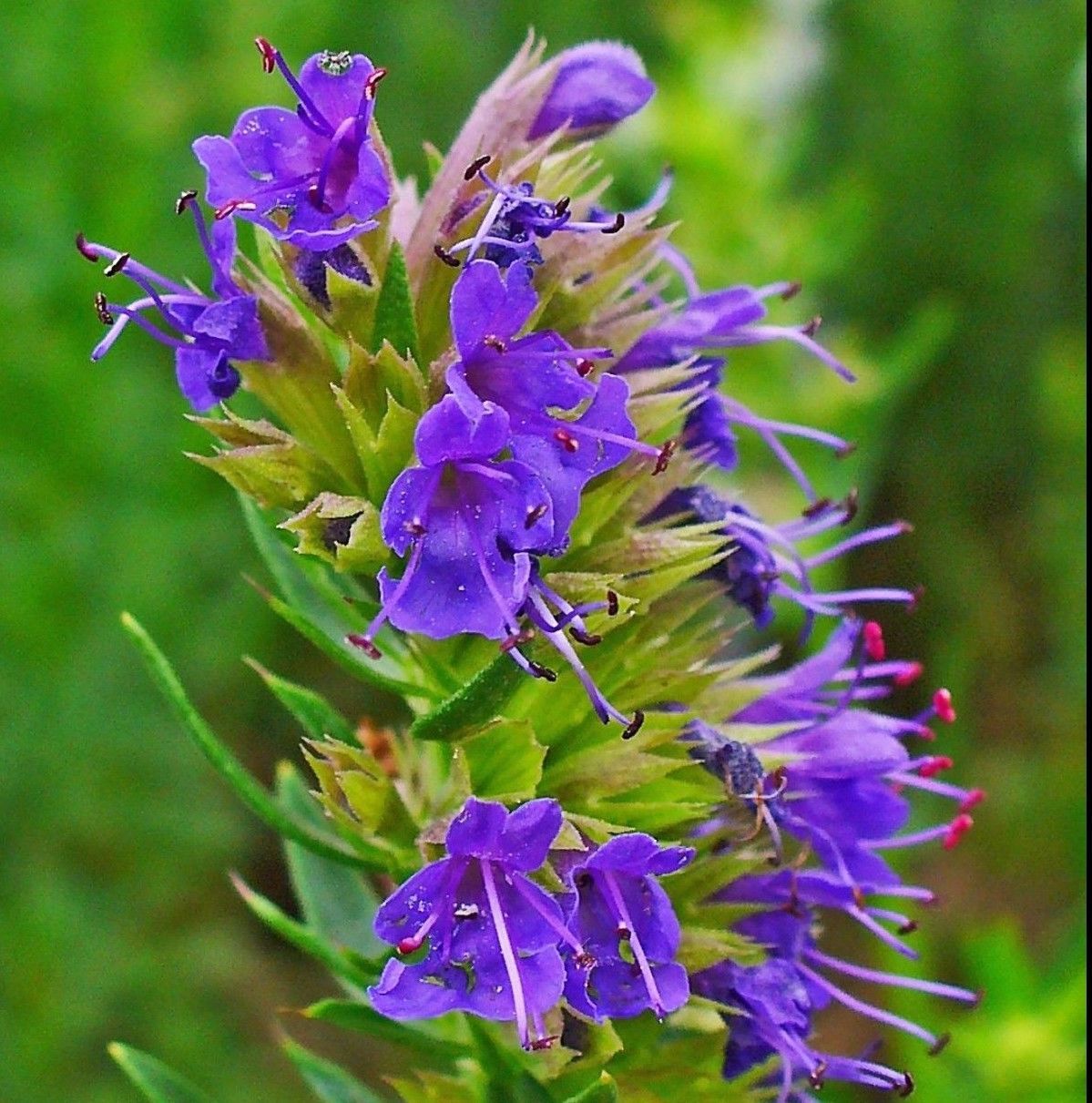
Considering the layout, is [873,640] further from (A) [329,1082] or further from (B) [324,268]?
(A) [329,1082]

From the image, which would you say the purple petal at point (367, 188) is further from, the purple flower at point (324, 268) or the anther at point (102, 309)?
the anther at point (102, 309)

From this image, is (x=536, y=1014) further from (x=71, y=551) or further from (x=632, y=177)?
(x=632, y=177)

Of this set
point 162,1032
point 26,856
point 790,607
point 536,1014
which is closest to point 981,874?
point 790,607

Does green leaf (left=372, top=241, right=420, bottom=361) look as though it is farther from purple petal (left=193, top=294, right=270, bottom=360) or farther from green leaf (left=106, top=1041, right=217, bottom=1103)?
green leaf (left=106, top=1041, right=217, bottom=1103)

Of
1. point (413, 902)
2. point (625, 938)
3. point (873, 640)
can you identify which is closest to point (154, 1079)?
point (413, 902)

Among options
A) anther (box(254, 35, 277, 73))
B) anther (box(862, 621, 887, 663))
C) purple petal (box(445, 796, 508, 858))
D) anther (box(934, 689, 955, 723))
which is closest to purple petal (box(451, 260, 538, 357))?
anther (box(254, 35, 277, 73))

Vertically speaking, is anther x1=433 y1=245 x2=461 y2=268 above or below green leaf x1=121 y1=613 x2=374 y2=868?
above

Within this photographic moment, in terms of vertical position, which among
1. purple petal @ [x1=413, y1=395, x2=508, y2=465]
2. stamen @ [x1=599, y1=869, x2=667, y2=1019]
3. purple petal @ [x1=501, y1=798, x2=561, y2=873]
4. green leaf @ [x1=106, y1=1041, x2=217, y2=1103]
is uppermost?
purple petal @ [x1=413, y1=395, x2=508, y2=465]
